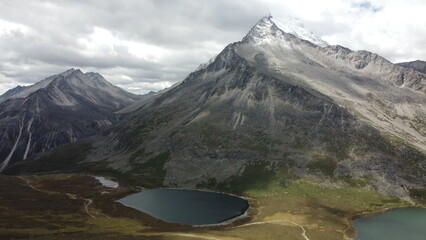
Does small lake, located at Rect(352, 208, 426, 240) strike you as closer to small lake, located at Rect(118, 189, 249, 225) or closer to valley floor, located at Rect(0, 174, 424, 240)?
valley floor, located at Rect(0, 174, 424, 240)

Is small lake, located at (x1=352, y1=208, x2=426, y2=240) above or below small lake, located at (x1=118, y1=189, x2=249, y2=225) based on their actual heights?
above

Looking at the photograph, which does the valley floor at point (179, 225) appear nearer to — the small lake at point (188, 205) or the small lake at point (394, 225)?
the small lake at point (394, 225)

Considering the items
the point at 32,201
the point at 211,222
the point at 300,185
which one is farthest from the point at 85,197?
the point at 300,185

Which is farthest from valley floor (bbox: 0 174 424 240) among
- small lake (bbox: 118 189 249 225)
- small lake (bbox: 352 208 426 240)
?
small lake (bbox: 118 189 249 225)

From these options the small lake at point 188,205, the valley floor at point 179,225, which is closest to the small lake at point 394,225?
the valley floor at point 179,225

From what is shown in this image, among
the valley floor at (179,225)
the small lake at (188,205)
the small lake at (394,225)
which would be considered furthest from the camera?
the small lake at (188,205)
